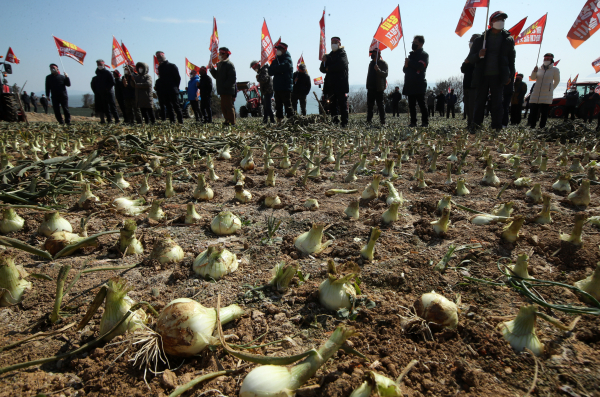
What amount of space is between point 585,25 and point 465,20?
376cm

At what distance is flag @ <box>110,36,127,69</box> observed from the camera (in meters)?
13.5

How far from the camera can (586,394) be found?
3.64 feet

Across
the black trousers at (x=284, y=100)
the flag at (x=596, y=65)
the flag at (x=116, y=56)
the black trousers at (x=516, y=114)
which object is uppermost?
the flag at (x=116, y=56)

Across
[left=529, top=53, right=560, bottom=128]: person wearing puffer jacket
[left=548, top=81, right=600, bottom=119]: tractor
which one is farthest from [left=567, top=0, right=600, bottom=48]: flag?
[left=548, top=81, right=600, bottom=119]: tractor

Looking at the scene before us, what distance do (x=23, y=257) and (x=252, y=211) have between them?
1.61 metres

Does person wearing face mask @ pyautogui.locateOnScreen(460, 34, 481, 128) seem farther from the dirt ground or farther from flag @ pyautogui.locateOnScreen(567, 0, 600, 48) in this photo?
the dirt ground

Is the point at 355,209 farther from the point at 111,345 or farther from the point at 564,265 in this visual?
the point at 111,345

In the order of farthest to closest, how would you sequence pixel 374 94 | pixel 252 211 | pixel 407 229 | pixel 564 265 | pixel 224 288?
pixel 374 94
pixel 252 211
pixel 407 229
pixel 564 265
pixel 224 288

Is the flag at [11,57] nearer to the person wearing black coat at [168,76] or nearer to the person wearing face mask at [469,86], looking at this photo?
the person wearing black coat at [168,76]

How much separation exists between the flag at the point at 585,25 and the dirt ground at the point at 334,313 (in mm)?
10703

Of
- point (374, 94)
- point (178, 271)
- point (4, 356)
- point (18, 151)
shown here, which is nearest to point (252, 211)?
point (178, 271)

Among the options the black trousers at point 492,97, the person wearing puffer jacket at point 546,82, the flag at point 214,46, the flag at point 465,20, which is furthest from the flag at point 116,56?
the person wearing puffer jacket at point 546,82

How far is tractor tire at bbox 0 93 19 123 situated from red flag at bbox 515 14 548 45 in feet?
64.6

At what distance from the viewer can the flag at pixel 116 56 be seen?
13.5 meters
